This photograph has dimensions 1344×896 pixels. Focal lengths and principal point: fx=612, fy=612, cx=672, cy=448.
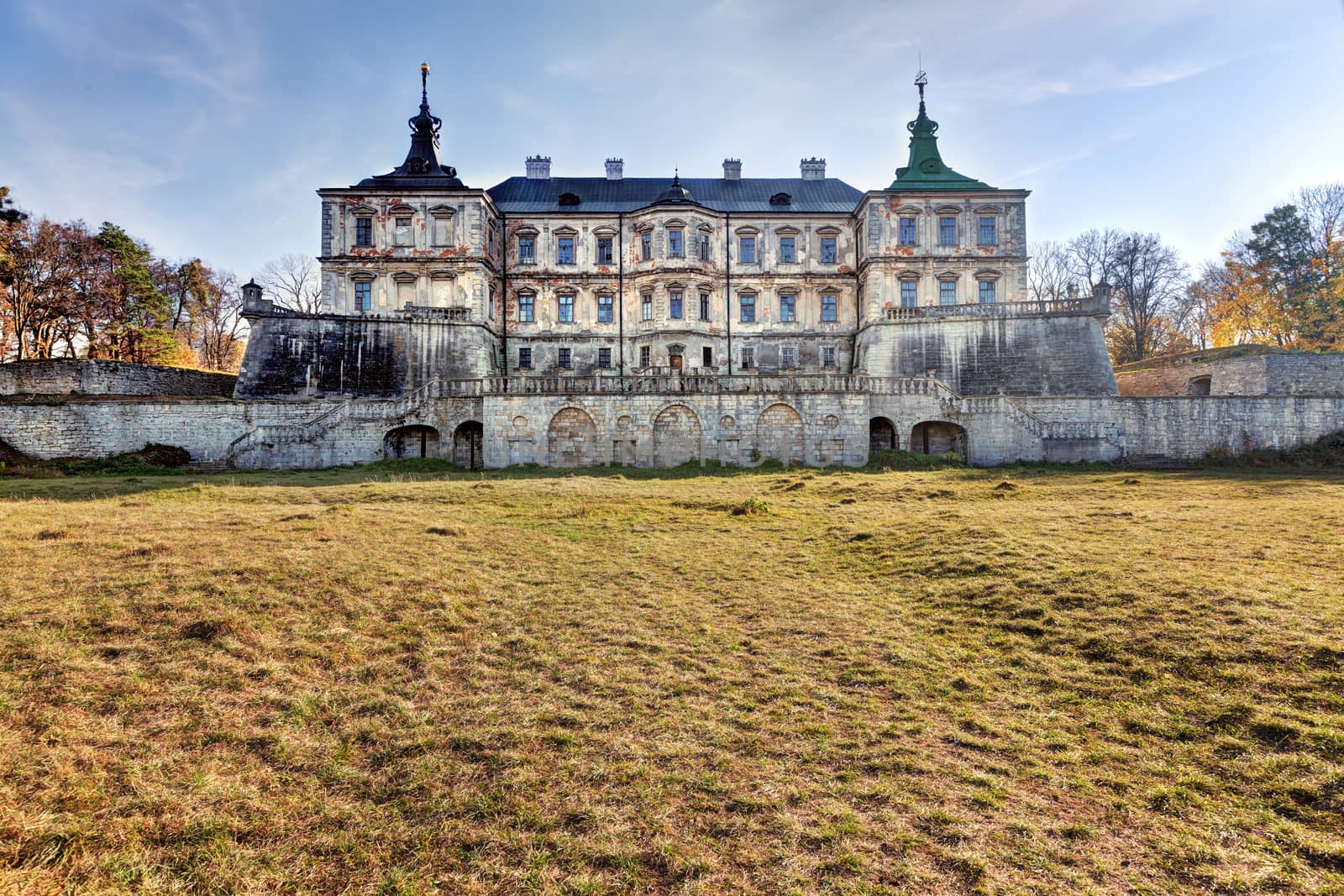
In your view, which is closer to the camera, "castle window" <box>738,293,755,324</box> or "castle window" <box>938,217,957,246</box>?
"castle window" <box>938,217,957,246</box>

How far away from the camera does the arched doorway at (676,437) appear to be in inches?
1070

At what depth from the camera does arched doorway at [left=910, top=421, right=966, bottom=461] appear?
94.9ft

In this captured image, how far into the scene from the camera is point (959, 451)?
28344 mm

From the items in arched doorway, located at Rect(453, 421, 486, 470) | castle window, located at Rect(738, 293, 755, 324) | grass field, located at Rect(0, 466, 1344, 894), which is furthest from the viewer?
castle window, located at Rect(738, 293, 755, 324)

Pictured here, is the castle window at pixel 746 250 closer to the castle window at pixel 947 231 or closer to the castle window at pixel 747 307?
the castle window at pixel 747 307

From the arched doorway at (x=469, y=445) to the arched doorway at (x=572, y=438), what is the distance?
145 inches

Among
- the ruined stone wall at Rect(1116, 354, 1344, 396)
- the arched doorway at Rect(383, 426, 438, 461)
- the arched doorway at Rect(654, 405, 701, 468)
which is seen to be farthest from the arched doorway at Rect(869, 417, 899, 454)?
the arched doorway at Rect(383, 426, 438, 461)

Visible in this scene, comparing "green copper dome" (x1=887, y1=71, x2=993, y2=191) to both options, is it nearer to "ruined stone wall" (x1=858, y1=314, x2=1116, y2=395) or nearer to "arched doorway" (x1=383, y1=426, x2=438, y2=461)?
"ruined stone wall" (x1=858, y1=314, x2=1116, y2=395)

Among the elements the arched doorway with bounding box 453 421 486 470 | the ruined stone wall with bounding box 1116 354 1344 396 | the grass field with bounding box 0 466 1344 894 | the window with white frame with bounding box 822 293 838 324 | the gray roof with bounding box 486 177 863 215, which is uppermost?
the gray roof with bounding box 486 177 863 215

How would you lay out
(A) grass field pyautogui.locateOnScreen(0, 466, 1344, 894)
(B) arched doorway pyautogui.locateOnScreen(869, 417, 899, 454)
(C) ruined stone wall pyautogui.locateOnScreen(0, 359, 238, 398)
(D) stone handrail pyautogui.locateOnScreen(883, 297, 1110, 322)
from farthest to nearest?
(D) stone handrail pyautogui.locateOnScreen(883, 297, 1110, 322) → (B) arched doorway pyautogui.locateOnScreen(869, 417, 899, 454) → (C) ruined stone wall pyautogui.locateOnScreen(0, 359, 238, 398) → (A) grass field pyautogui.locateOnScreen(0, 466, 1344, 894)

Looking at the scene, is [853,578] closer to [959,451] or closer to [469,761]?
[469,761]

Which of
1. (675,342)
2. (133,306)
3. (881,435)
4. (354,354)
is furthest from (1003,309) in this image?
(133,306)

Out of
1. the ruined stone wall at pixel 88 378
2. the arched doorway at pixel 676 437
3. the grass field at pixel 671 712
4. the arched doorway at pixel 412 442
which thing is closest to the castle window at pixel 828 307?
the arched doorway at pixel 676 437

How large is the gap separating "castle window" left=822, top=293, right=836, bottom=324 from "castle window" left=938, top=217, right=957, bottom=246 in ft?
23.1
